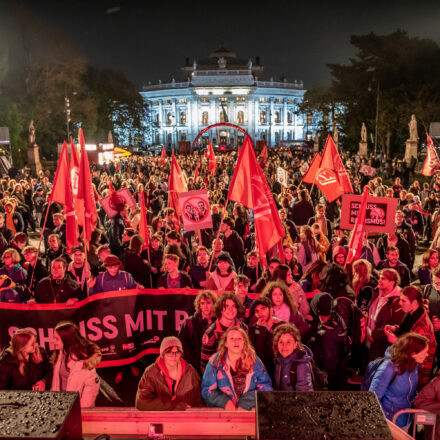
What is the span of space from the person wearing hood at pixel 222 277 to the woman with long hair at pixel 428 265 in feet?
7.80

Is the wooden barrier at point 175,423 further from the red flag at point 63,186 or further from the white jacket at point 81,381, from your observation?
the red flag at point 63,186

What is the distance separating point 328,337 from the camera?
169 inches

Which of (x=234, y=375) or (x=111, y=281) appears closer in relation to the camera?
(x=234, y=375)

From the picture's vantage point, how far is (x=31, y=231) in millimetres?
14969

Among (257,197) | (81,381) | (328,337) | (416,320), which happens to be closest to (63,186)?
(257,197)

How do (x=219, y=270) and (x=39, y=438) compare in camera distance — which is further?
(x=219, y=270)

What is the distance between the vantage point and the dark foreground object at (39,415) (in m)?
1.84

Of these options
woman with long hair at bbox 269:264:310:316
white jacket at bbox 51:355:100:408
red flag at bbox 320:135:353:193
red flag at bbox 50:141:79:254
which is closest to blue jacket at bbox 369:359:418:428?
woman with long hair at bbox 269:264:310:316

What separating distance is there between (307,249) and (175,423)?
4910 mm

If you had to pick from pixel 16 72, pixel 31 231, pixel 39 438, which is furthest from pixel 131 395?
pixel 16 72

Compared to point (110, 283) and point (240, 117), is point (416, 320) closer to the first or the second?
point (110, 283)

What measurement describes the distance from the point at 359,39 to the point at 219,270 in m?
39.9

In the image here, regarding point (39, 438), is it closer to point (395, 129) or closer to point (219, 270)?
point (219, 270)

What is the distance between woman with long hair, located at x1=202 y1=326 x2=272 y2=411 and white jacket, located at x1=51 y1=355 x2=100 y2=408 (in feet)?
2.69
